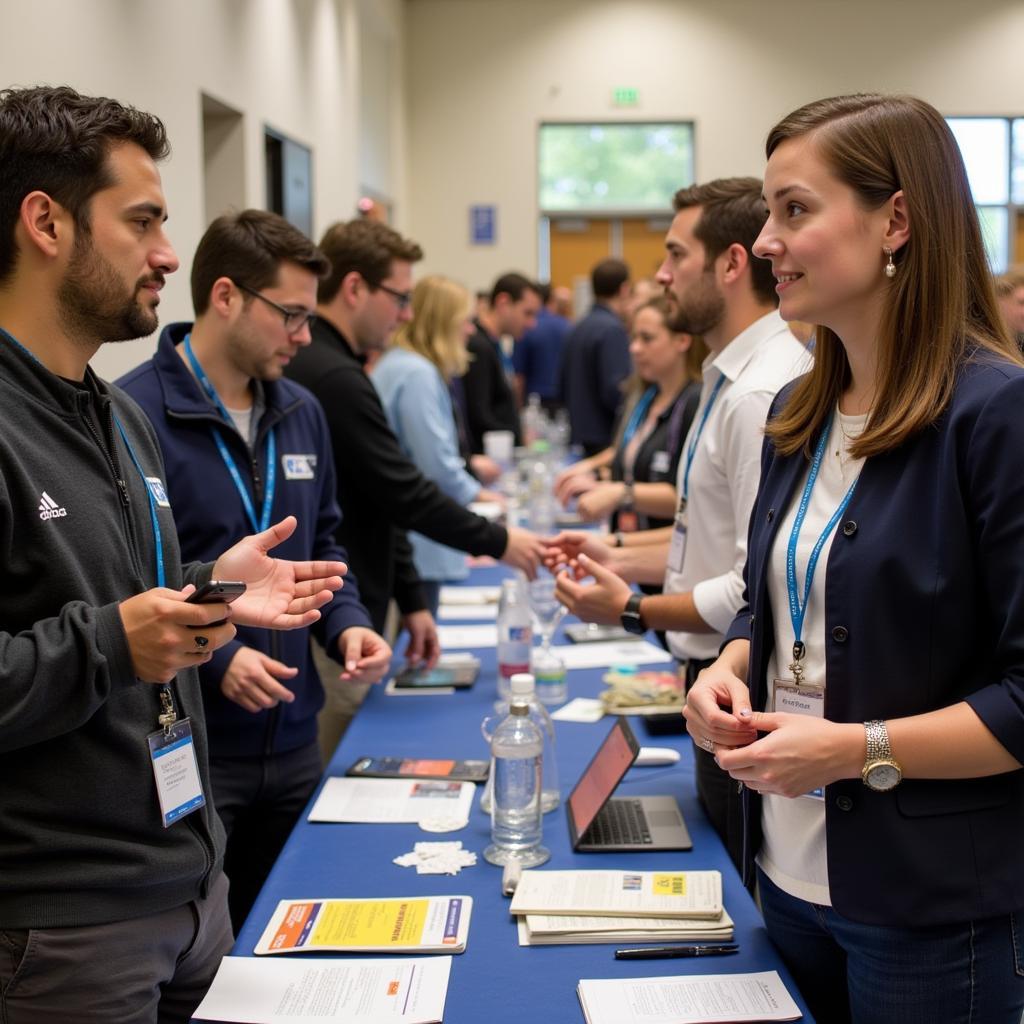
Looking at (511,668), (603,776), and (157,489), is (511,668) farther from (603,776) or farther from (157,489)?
(157,489)

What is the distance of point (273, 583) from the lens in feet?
5.16

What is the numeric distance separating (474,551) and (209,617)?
188 centimetres

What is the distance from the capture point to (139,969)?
4.70ft

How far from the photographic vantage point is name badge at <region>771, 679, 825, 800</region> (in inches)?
54.7

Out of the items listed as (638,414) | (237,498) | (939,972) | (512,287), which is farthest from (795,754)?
(512,287)

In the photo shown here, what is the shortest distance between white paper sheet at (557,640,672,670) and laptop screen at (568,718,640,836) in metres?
0.97

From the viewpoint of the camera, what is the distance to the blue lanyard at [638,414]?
456 centimetres

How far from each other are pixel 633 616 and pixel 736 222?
0.83 m

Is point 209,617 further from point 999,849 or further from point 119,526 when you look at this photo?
point 999,849

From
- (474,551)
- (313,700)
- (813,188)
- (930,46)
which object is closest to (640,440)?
(474,551)

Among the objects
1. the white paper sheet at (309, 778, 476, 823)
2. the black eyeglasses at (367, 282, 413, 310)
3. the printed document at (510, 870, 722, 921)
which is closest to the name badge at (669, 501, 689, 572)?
the white paper sheet at (309, 778, 476, 823)

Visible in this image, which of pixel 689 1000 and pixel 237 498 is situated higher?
pixel 237 498

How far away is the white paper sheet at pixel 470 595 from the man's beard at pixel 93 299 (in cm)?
243

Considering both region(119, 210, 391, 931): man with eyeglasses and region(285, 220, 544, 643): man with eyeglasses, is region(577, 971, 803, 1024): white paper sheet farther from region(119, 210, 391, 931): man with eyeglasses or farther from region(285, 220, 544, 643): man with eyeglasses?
region(285, 220, 544, 643): man with eyeglasses
